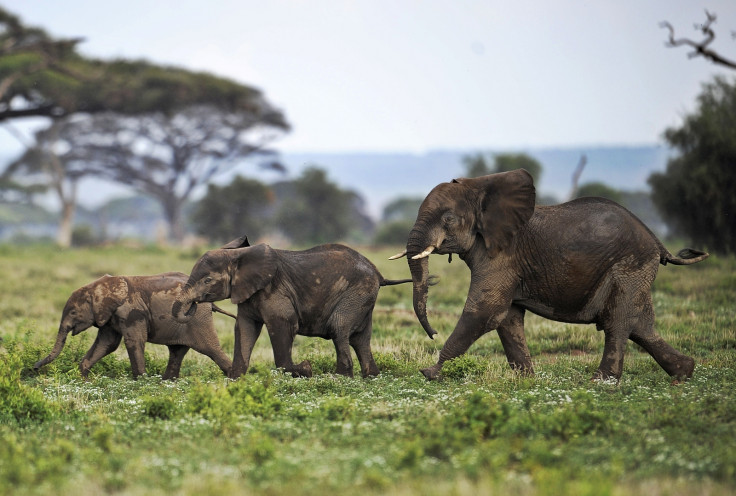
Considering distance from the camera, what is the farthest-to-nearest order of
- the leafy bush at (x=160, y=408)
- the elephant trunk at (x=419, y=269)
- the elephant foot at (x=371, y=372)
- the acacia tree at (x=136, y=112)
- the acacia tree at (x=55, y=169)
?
the acacia tree at (x=55, y=169), the acacia tree at (x=136, y=112), the elephant foot at (x=371, y=372), the elephant trunk at (x=419, y=269), the leafy bush at (x=160, y=408)

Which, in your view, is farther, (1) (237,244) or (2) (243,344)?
(1) (237,244)

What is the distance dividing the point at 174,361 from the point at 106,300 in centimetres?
125

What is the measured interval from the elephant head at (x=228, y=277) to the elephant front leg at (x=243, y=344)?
1.37 ft

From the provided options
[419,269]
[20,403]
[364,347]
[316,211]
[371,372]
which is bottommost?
[371,372]

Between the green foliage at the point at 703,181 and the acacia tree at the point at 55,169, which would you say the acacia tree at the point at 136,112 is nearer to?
the acacia tree at the point at 55,169

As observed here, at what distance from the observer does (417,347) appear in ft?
49.0

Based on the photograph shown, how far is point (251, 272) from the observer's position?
12.0m

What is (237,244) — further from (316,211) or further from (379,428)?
(316,211)

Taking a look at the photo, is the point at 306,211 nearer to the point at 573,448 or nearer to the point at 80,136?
the point at 80,136

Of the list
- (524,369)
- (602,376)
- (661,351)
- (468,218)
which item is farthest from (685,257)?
(468,218)

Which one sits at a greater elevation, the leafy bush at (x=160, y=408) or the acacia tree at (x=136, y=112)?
the acacia tree at (x=136, y=112)

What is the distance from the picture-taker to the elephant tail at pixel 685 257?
11.9 m

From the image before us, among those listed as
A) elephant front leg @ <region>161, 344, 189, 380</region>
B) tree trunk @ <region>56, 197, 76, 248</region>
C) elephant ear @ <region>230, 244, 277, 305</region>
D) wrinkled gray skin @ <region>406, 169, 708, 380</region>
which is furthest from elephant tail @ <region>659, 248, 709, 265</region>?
tree trunk @ <region>56, 197, 76, 248</region>

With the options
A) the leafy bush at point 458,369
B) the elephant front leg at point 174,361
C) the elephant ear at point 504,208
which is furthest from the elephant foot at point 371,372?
the elephant front leg at point 174,361
